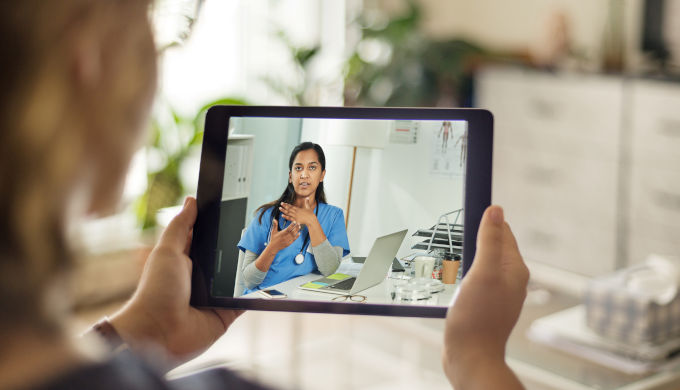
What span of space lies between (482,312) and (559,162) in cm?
231

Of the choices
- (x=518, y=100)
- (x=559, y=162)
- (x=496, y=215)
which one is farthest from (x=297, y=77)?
(x=496, y=215)

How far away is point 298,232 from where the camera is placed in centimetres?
90

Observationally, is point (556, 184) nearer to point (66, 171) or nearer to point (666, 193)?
point (666, 193)

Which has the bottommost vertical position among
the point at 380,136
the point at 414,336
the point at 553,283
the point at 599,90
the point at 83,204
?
the point at 414,336

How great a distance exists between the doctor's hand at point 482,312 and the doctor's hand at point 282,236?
247 millimetres

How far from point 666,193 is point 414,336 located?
1537mm

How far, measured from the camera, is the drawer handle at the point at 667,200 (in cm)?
248

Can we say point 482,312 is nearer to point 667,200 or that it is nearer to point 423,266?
point 423,266

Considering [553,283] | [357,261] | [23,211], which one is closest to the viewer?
[23,211]

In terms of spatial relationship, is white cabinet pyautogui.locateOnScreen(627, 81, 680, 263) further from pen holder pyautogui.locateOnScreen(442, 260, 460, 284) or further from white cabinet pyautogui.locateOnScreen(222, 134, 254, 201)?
white cabinet pyautogui.locateOnScreen(222, 134, 254, 201)

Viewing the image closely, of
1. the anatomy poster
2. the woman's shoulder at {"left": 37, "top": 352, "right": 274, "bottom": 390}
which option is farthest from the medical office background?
the woman's shoulder at {"left": 37, "top": 352, "right": 274, "bottom": 390}

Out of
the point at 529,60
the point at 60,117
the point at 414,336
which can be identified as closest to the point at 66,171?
the point at 60,117

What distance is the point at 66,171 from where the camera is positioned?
0.35 meters

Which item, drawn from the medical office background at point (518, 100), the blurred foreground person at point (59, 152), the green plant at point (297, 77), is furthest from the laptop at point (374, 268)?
the green plant at point (297, 77)
